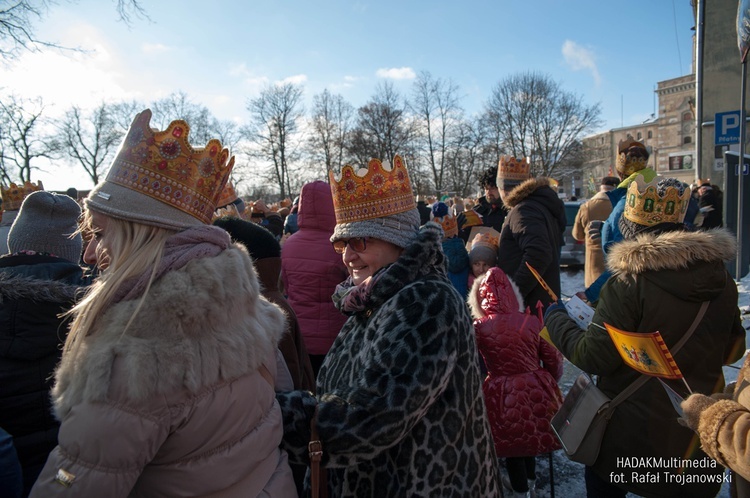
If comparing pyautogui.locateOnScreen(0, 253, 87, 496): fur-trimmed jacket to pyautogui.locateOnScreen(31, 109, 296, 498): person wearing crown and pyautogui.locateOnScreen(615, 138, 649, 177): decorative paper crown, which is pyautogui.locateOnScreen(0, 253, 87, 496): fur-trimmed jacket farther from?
pyautogui.locateOnScreen(615, 138, 649, 177): decorative paper crown

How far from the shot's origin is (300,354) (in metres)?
A: 3.07

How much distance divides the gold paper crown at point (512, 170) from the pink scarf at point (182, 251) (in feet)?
14.1

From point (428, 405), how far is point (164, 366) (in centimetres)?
88

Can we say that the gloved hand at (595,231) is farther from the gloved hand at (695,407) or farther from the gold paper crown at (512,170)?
the gloved hand at (695,407)

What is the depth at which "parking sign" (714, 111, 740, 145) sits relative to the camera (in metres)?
7.84

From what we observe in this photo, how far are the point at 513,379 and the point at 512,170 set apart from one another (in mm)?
2903

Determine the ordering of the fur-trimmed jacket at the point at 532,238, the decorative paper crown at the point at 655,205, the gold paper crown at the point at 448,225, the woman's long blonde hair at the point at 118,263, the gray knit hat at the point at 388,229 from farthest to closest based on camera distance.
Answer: the gold paper crown at the point at 448,225 → the fur-trimmed jacket at the point at 532,238 → the decorative paper crown at the point at 655,205 → the gray knit hat at the point at 388,229 → the woman's long blonde hair at the point at 118,263

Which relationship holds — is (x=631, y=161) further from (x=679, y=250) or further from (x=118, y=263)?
(x=118, y=263)

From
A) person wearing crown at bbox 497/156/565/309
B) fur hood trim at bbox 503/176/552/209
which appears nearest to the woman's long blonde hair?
person wearing crown at bbox 497/156/565/309

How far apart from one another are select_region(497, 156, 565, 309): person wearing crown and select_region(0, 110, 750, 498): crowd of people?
114 centimetres

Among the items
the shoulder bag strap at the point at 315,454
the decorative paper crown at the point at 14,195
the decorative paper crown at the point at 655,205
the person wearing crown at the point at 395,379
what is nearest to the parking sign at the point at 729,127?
the decorative paper crown at the point at 655,205

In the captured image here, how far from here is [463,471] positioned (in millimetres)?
1730

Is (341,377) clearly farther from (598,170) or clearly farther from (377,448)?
(598,170)

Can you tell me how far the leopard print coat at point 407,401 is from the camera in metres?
1.53
